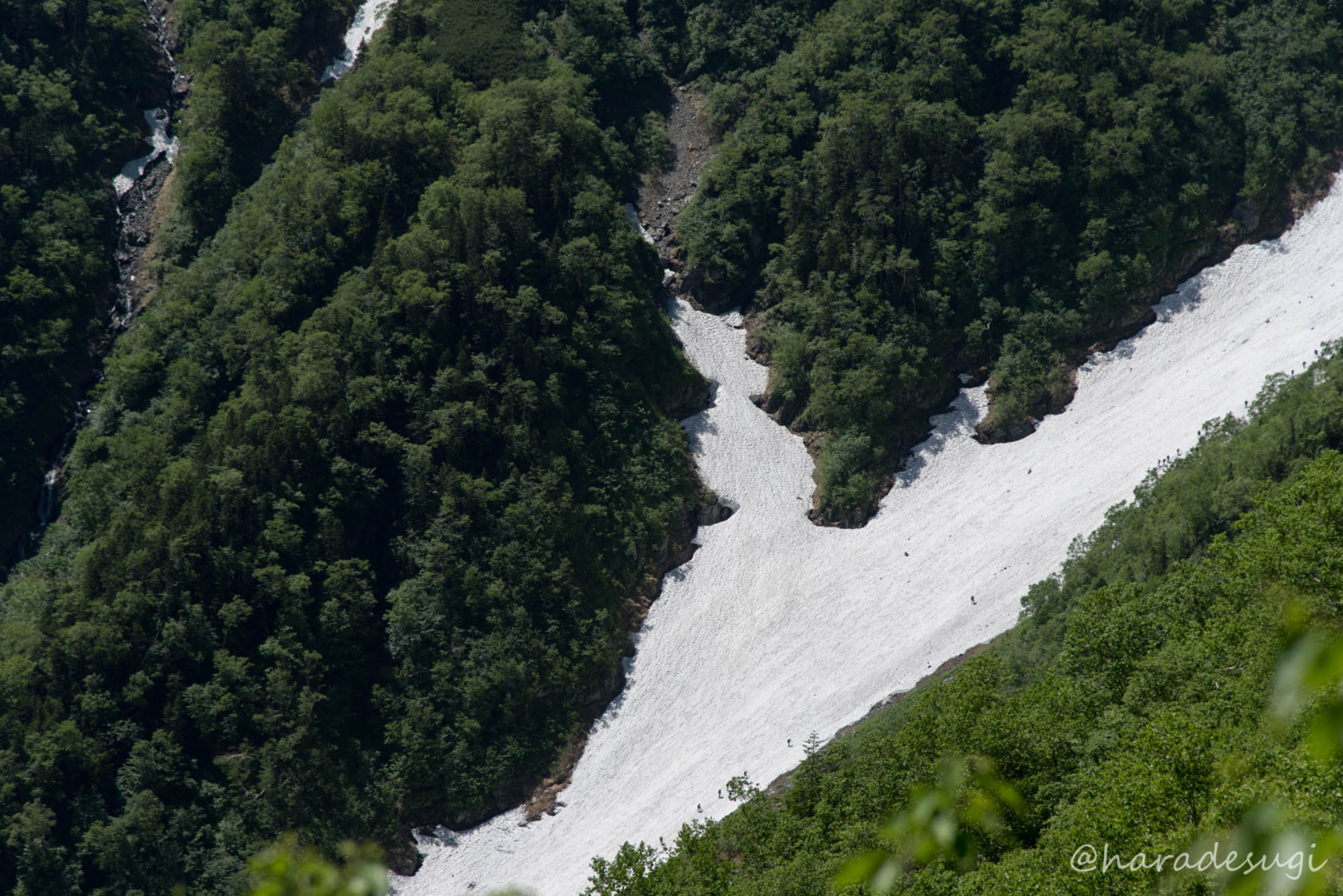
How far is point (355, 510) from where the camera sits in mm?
81562

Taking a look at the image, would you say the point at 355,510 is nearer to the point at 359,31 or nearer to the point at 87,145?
the point at 87,145

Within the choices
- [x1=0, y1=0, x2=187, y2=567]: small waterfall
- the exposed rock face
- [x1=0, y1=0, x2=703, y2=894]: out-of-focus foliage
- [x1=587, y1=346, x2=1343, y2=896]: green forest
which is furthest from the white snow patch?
[x1=587, y1=346, x2=1343, y2=896]: green forest

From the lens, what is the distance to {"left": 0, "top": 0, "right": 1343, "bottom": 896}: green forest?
69.6m

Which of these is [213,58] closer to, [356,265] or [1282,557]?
[356,265]

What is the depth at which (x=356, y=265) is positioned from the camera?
3526 inches

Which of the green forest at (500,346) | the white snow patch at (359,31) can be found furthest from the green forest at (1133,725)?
the white snow patch at (359,31)

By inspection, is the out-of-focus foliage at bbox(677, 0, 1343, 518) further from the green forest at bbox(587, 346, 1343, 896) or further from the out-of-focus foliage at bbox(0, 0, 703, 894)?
the green forest at bbox(587, 346, 1343, 896)

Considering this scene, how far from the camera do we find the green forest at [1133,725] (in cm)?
3012

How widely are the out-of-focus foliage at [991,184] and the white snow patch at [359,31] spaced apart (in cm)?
4049

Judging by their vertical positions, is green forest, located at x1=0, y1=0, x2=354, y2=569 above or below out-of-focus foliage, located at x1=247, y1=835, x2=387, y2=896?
above

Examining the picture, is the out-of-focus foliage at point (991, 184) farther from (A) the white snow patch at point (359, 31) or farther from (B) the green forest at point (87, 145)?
(B) the green forest at point (87, 145)

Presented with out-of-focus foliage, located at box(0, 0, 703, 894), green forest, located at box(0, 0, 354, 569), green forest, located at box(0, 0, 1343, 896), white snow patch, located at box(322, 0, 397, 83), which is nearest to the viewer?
green forest, located at box(0, 0, 1343, 896)

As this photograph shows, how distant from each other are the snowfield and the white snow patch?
49.9 meters

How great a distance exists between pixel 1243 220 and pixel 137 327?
323 feet
